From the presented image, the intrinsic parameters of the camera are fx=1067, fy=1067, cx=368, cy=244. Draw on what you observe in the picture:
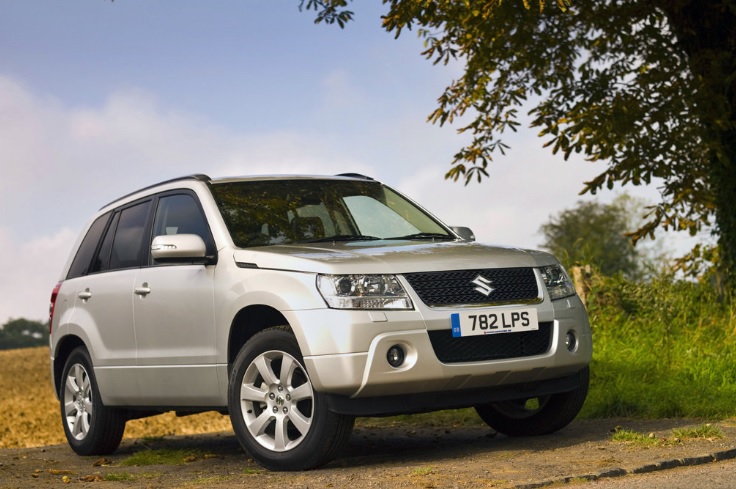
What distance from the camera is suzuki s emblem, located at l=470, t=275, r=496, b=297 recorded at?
22.3 ft

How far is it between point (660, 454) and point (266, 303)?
2623 mm

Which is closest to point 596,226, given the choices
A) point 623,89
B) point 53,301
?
point 623,89

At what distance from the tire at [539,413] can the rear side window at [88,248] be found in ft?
11.9

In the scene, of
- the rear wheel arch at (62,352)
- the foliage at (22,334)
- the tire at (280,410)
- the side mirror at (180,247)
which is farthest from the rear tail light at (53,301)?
the foliage at (22,334)

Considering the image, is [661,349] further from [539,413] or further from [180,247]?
[180,247]

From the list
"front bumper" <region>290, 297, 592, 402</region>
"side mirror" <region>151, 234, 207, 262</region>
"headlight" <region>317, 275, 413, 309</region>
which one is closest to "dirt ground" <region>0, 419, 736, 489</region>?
"front bumper" <region>290, 297, 592, 402</region>

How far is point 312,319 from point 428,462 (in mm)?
1351

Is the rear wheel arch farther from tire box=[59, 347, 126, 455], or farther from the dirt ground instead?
the dirt ground

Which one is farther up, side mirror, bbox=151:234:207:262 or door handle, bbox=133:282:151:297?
side mirror, bbox=151:234:207:262

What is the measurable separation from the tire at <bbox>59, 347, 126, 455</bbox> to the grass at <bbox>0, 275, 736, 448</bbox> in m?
2.75

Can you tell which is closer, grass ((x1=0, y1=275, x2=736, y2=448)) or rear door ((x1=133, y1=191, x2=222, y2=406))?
rear door ((x1=133, y1=191, x2=222, y2=406))

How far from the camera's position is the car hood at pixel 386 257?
652 cm

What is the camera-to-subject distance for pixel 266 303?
671 centimetres

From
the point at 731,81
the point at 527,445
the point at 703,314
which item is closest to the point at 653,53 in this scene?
the point at 731,81
